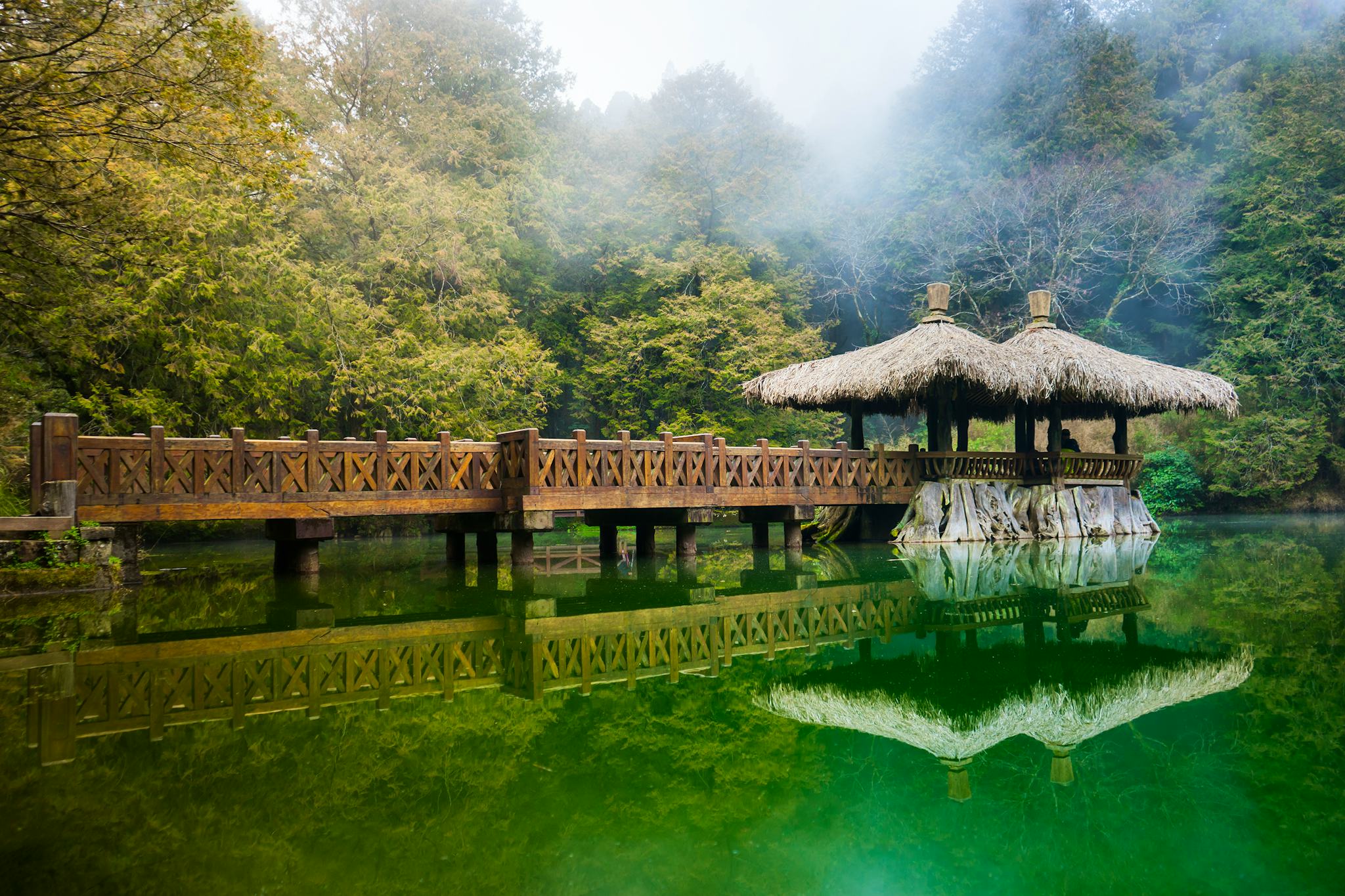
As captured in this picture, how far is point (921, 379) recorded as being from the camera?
13.7 m

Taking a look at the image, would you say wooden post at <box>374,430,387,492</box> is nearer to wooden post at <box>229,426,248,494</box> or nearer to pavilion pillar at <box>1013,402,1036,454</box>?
wooden post at <box>229,426,248,494</box>

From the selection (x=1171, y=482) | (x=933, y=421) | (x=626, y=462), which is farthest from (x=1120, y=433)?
(x=626, y=462)

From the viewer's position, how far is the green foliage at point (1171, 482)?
23.6 m

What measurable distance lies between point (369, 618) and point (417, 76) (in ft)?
75.3

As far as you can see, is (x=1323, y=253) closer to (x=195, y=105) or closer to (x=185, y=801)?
(x=195, y=105)

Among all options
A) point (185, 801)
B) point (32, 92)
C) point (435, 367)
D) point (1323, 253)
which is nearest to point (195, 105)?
point (32, 92)

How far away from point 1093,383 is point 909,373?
309 centimetres

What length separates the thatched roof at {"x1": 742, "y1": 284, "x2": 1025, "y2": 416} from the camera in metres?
13.6

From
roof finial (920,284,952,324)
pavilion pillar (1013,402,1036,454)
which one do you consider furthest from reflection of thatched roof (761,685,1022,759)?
pavilion pillar (1013,402,1036,454)

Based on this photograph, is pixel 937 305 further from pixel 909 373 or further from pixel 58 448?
pixel 58 448

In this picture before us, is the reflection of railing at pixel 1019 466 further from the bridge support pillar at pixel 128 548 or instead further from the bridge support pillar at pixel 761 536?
the bridge support pillar at pixel 128 548

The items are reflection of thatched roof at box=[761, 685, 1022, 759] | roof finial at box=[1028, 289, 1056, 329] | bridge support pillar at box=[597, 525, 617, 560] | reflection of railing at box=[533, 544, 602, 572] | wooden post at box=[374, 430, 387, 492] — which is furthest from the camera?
roof finial at box=[1028, 289, 1056, 329]

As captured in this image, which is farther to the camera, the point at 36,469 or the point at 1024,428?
the point at 1024,428

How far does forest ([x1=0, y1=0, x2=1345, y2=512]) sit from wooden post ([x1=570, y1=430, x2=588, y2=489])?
174 inches
